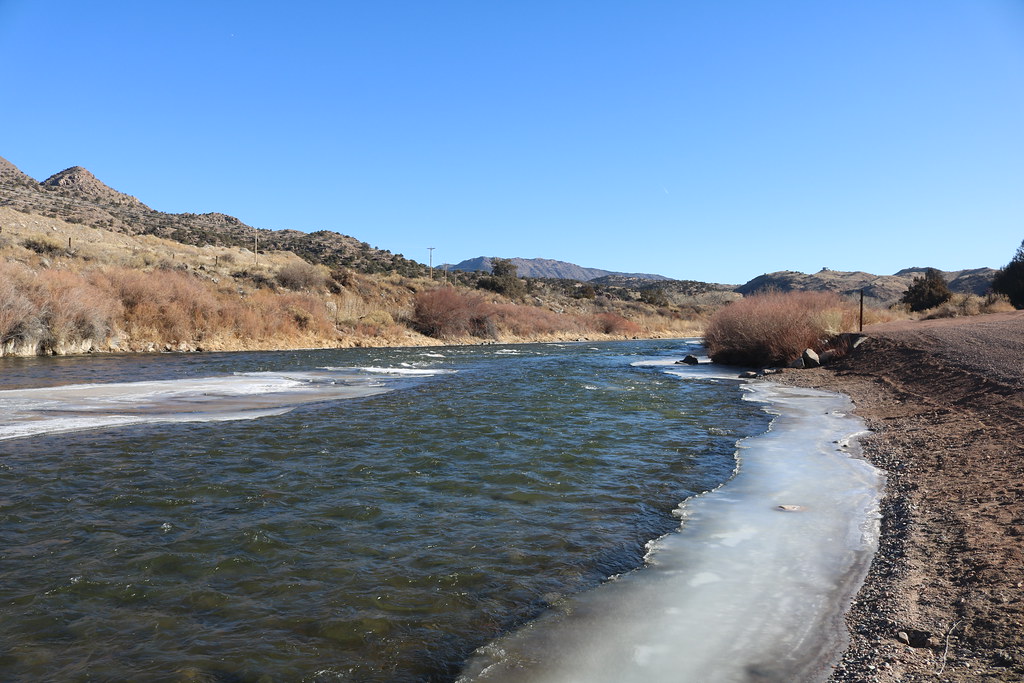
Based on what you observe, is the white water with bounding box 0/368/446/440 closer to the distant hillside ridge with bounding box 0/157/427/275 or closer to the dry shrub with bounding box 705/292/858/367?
the dry shrub with bounding box 705/292/858/367

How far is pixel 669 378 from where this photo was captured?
23.9 meters

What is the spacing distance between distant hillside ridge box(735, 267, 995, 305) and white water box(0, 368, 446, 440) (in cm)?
9503

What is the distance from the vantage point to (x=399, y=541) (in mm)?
6219

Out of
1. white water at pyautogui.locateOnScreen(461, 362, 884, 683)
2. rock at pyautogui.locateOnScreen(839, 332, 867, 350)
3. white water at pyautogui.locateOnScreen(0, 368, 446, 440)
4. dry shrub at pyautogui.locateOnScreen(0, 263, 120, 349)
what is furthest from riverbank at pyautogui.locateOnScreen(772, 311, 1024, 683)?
dry shrub at pyautogui.locateOnScreen(0, 263, 120, 349)

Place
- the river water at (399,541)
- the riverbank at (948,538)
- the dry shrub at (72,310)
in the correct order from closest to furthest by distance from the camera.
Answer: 1. the riverbank at (948,538)
2. the river water at (399,541)
3. the dry shrub at (72,310)

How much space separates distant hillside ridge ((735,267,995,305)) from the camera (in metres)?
112

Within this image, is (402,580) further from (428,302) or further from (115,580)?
(428,302)

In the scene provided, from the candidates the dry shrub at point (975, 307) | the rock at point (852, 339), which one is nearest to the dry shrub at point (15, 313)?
the rock at point (852, 339)

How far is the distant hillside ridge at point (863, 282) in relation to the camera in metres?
112

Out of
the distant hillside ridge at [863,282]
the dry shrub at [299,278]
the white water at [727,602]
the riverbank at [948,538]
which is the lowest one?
the white water at [727,602]

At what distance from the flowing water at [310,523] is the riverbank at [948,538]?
210 cm

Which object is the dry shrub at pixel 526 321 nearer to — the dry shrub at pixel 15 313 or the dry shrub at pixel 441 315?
the dry shrub at pixel 441 315

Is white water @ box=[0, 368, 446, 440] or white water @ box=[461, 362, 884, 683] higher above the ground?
white water @ box=[0, 368, 446, 440]

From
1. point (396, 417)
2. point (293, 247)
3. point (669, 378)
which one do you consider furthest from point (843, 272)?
point (396, 417)
